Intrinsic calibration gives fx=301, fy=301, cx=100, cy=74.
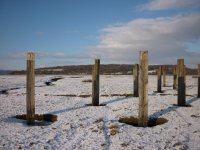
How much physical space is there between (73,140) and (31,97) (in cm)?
377

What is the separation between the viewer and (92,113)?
48.8 feet

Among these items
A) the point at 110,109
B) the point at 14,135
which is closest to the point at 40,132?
the point at 14,135

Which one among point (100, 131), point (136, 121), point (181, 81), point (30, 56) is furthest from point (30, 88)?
point (181, 81)

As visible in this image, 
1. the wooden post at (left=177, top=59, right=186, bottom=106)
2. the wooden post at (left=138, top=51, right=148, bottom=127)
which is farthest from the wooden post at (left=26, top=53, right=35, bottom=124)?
the wooden post at (left=177, top=59, right=186, bottom=106)

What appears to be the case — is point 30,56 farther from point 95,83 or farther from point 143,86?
point 95,83

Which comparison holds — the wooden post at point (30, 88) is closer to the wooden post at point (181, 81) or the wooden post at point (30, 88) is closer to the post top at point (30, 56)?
the post top at point (30, 56)

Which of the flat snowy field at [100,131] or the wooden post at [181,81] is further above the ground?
the wooden post at [181,81]

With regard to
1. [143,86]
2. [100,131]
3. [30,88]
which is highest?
[143,86]

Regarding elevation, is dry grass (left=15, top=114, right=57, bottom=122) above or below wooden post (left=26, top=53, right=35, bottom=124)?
below

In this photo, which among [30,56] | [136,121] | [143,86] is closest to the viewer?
[143,86]

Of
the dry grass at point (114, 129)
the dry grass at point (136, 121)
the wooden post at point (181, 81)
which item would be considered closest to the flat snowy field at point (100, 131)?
the dry grass at point (114, 129)

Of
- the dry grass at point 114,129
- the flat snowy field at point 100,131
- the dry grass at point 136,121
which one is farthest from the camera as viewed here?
the dry grass at point 136,121

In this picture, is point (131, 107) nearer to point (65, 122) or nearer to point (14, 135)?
point (65, 122)

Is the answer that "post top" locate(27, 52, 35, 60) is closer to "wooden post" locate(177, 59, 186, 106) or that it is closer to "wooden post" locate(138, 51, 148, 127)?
"wooden post" locate(138, 51, 148, 127)
